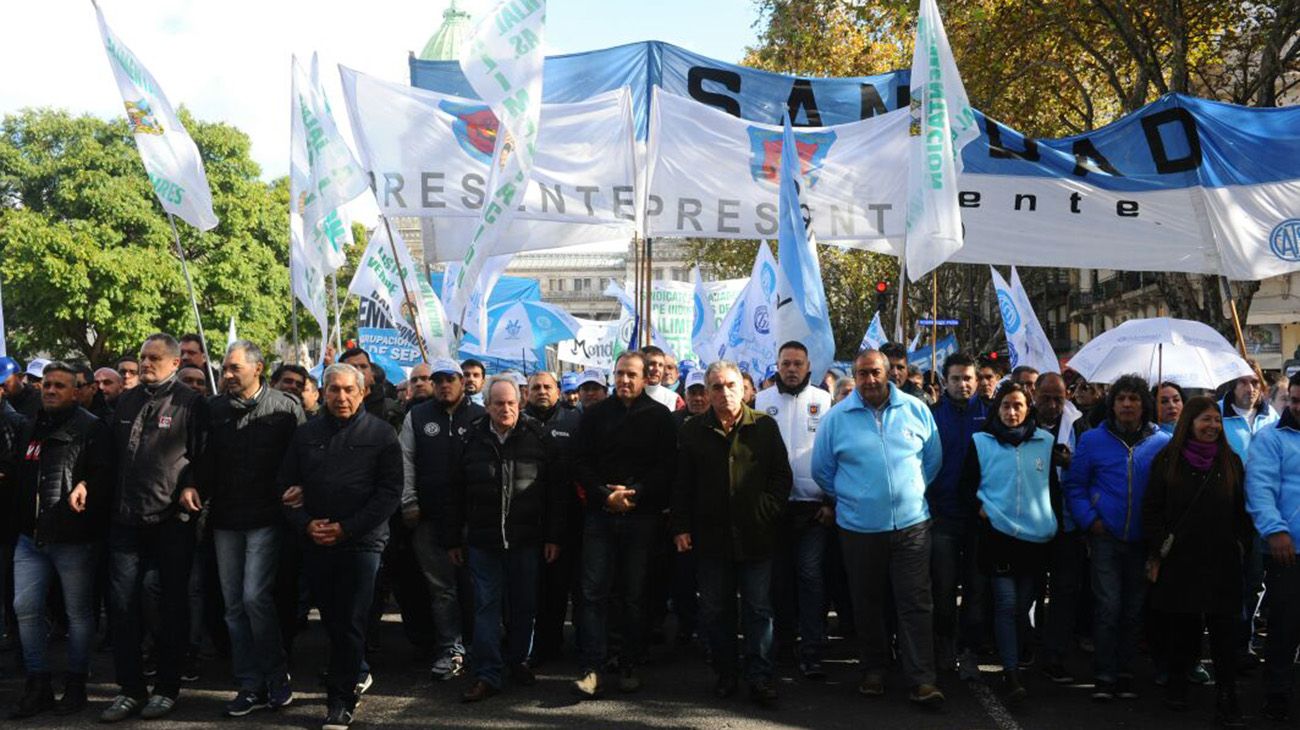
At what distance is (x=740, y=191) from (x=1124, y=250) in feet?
10.3

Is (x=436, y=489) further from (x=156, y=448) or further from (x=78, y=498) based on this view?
(x=78, y=498)

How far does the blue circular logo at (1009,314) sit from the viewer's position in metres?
11.7

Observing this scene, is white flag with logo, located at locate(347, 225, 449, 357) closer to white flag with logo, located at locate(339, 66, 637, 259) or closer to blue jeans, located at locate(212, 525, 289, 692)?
white flag with logo, located at locate(339, 66, 637, 259)

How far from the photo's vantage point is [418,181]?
9.55 metres

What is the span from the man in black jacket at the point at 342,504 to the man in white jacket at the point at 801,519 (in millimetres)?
2400

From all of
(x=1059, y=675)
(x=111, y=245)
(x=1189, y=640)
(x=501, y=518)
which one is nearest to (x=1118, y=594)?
(x=1189, y=640)

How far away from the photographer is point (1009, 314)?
12.0 metres

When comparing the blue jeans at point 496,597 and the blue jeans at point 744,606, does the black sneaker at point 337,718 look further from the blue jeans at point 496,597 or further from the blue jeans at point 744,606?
the blue jeans at point 744,606

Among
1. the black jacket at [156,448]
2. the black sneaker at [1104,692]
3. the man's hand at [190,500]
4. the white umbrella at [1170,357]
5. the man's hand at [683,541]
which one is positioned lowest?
the black sneaker at [1104,692]

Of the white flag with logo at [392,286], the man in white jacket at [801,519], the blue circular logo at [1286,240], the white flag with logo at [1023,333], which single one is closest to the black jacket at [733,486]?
the man in white jacket at [801,519]

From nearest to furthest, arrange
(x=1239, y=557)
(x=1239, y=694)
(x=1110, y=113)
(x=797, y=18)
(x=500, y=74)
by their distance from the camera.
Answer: (x=1239, y=557)
(x=1239, y=694)
(x=500, y=74)
(x=797, y=18)
(x=1110, y=113)

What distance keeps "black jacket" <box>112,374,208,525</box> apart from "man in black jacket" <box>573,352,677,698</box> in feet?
6.99

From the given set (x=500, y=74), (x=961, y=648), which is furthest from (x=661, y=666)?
(x=500, y=74)

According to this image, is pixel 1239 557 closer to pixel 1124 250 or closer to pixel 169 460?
pixel 1124 250
